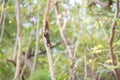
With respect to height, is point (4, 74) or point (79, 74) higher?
point (4, 74)

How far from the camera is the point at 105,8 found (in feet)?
6.88

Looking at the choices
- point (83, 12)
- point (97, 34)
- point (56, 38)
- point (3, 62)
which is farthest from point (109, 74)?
point (56, 38)

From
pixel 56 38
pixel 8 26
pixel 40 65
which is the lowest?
pixel 40 65

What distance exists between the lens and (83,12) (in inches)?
64.3

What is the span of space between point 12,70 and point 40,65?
4.45 ft

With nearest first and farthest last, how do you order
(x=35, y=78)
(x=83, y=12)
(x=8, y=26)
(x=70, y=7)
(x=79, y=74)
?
(x=35, y=78)
(x=83, y=12)
(x=70, y=7)
(x=79, y=74)
(x=8, y=26)

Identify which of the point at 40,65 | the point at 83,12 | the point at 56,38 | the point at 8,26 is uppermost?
the point at 83,12

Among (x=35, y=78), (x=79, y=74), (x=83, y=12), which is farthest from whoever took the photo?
(x=79, y=74)

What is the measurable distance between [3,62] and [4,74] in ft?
0.21

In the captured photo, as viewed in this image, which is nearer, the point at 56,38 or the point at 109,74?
the point at 109,74

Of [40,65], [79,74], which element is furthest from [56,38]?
[79,74]

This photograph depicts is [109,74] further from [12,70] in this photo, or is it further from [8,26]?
[8,26]

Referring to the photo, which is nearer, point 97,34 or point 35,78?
point 35,78

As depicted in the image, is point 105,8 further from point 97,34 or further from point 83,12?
point 83,12
